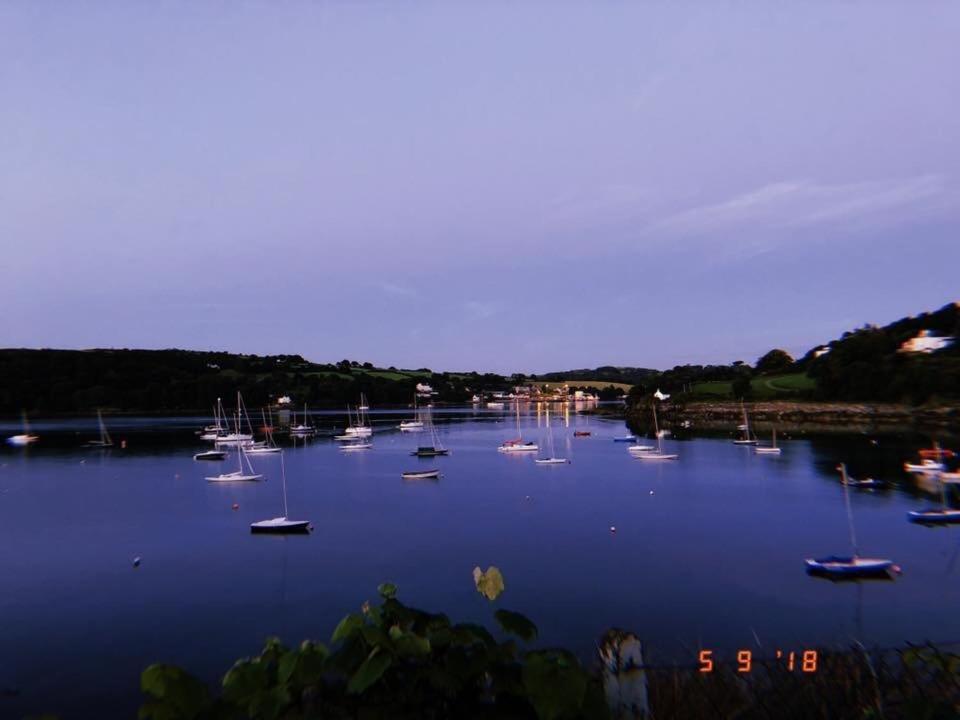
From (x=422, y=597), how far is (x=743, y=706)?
25.6 m

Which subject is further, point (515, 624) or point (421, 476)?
point (421, 476)

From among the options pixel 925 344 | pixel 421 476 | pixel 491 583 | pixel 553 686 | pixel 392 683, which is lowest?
pixel 421 476

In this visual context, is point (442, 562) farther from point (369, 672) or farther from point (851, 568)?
point (369, 672)

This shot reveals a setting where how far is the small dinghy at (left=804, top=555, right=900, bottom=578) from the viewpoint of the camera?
32.2 m

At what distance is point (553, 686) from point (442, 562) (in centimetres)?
3383

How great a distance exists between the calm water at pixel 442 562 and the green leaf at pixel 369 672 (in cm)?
898

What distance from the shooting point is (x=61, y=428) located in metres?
149

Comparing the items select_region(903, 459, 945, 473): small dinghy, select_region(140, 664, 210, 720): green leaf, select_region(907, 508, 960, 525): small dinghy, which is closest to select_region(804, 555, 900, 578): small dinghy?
select_region(907, 508, 960, 525): small dinghy

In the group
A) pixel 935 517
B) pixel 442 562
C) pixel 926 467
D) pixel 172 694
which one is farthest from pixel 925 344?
pixel 172 694

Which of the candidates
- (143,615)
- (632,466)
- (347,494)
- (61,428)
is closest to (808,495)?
(632,466)

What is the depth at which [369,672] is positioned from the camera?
393 centimetres

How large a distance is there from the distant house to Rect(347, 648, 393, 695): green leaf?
156 meters

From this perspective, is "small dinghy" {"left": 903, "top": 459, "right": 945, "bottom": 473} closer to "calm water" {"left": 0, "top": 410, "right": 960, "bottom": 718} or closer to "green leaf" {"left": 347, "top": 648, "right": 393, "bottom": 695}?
"calm water" {"left": 0, "top": 410, "right": 960, "bottom": 718}

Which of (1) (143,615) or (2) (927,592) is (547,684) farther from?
(2) (927,592)
